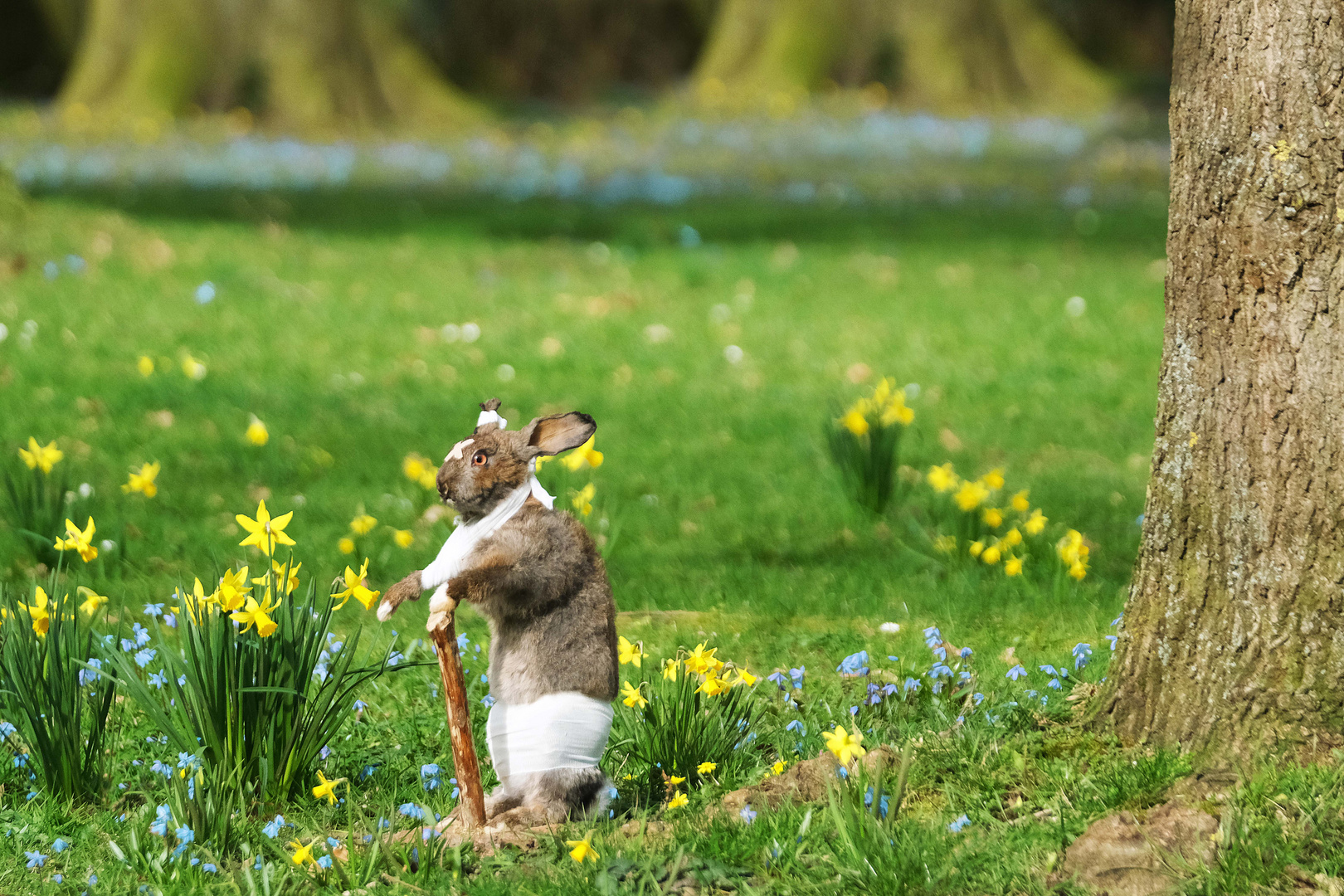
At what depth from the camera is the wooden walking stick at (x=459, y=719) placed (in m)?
2.71

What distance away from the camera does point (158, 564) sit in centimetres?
494

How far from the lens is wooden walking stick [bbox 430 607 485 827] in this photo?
8.87 feet

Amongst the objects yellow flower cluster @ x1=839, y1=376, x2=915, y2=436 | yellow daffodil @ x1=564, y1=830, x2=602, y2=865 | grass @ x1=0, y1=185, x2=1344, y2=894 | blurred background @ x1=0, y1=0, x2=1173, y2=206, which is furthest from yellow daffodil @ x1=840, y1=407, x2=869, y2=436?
blurred background @ x1=0, y1=0, x2=1173, y2=206

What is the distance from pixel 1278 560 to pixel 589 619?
1.36m

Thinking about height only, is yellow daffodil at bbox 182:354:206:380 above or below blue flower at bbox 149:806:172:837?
above

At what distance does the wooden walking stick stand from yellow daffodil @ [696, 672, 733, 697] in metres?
0.54

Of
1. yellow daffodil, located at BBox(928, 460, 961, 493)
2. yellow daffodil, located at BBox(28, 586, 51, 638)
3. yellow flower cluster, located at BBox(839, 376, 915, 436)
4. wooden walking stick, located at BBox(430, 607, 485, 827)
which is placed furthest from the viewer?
yellow flower cluster, located at BBox(839, 376, 915, 436)

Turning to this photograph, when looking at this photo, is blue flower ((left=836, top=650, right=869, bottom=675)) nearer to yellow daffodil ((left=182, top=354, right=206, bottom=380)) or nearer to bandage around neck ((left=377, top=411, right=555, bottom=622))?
bandage around neck ((left=377, top=411, right=555, bottom=622))

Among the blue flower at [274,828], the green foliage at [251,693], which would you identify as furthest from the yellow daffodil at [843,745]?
the blue flower at [274,828]

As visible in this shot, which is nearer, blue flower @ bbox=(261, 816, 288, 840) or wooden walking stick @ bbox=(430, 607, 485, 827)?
wooden walking stick @ bbox=(430, 607, 485, 827)

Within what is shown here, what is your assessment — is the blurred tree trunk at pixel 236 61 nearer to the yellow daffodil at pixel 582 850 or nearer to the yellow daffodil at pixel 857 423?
the yellow daffodil at pixel 857 423

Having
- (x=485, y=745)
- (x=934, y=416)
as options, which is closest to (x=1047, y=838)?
(x=485, y=745)

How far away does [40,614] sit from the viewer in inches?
124

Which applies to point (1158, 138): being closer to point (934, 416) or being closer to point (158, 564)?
point (934, 416)
